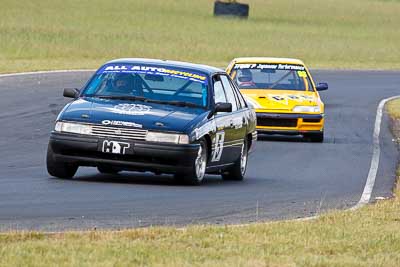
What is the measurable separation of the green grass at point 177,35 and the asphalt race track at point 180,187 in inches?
577

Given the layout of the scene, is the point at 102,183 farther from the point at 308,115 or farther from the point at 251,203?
the point at 308,115

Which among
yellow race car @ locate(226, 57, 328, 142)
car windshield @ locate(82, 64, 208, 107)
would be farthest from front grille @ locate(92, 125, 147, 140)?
yellow race car @ locate(226, 57, 328, 142)

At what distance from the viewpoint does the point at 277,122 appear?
21.7 meters

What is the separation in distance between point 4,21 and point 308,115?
35412mm

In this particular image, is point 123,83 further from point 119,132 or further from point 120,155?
point 120,155

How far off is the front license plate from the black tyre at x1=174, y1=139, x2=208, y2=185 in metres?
0.63

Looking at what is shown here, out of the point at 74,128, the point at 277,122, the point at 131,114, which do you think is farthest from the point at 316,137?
the point at 74,128

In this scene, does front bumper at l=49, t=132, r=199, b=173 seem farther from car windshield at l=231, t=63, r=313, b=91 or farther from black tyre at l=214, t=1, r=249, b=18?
black tyre at l=214, t=1, r=249, b=18

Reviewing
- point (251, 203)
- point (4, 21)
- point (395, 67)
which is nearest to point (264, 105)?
point (251, 203)

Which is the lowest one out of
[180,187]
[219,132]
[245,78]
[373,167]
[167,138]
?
[245,78]

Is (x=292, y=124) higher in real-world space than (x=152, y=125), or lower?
lower

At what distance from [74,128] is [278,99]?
9.20 m

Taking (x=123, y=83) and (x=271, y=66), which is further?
(x=271, y=66)

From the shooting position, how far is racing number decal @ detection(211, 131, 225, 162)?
46.4 ft
